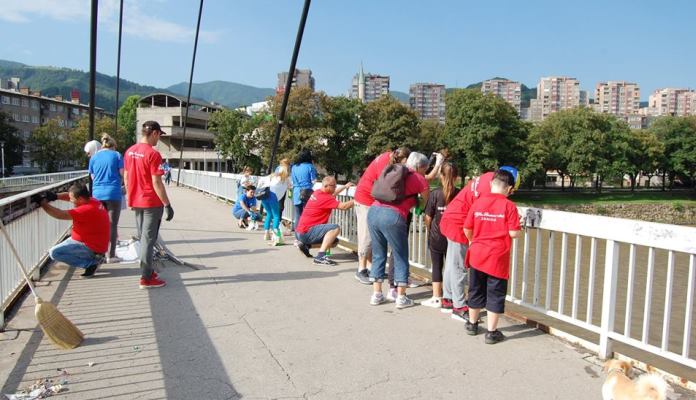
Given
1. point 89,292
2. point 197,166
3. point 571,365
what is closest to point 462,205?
point 571,365

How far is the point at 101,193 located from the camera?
23.9 ft

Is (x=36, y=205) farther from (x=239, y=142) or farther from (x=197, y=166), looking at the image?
(x=197, y=166)

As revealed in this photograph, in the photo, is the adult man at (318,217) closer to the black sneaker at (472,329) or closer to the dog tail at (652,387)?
the black sneaker at (472,329)

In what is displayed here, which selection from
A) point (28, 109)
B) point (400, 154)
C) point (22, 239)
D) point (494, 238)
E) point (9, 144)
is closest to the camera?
point (494, 238)

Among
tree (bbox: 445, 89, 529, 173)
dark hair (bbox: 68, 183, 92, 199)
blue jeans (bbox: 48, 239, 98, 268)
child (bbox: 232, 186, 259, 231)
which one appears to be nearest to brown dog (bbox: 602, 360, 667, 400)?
blue jeans (bbox: 48, 239, 98, 268)

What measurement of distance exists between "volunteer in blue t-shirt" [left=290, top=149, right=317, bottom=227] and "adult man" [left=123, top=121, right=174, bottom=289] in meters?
3.34

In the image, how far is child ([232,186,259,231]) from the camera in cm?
1169

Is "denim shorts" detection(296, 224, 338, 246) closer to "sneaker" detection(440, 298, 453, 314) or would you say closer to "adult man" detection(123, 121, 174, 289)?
"adult man" detection(123, 121, 174, 289)

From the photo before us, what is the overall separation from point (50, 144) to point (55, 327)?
233ft

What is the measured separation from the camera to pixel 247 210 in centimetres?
1190

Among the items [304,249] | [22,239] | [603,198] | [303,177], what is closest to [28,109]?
[603,198]

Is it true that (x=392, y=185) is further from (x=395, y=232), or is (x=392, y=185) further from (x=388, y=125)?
(x=388, y=125)

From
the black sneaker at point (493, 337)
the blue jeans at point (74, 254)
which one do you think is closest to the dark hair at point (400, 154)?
the black sneaker at point (493, 337)

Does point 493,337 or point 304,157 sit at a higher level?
point 304,157
